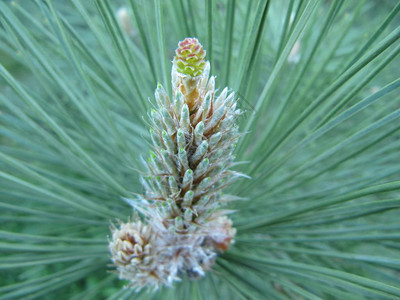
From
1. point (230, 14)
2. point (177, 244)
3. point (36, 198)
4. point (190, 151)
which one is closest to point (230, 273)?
point (177, 244)

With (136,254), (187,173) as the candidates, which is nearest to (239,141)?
(187,173)

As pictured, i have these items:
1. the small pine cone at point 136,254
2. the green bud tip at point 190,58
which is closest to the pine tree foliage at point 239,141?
the small pine cone at point 136,254

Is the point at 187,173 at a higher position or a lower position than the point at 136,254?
higher

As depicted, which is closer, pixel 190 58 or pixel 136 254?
pixel 190 58

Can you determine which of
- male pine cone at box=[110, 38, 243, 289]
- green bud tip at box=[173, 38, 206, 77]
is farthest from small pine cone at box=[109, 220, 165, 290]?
green bud tip at box=[173, 38, 206, 77]

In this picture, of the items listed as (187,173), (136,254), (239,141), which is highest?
(239,141)

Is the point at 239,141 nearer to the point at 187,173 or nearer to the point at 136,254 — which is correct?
the point at 187,173

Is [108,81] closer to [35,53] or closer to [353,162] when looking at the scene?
[35,53]
